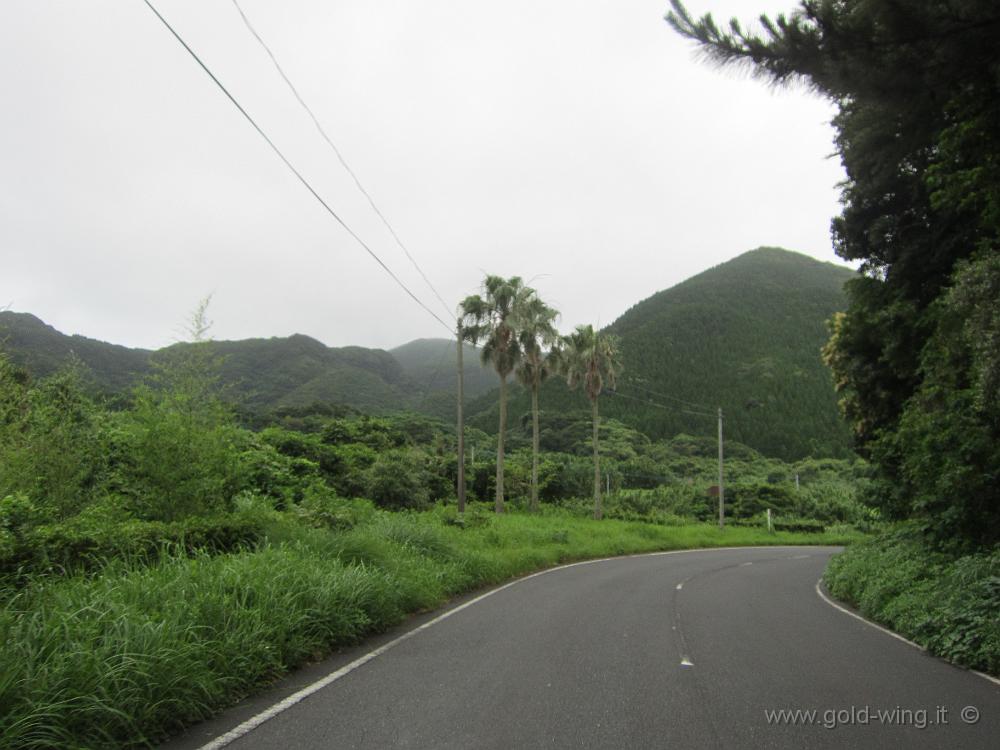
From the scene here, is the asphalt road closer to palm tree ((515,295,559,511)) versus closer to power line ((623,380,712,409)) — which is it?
palm tree ((515,295,559,511))

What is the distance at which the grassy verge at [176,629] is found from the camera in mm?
4012

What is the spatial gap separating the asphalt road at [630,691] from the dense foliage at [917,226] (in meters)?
3.63

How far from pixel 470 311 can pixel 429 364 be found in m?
87.9

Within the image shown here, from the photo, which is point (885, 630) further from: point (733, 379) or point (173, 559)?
point (733, 379)

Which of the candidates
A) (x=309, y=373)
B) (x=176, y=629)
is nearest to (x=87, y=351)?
(x=309, y=373)

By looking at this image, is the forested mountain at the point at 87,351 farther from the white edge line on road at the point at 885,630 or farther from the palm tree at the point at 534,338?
the white edge line on road at the point at 885,630

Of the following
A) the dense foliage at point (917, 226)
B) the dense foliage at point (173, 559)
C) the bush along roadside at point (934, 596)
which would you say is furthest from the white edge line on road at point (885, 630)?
the dense foliage at point (173, 559)

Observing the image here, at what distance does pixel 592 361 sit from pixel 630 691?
2969 centimetres

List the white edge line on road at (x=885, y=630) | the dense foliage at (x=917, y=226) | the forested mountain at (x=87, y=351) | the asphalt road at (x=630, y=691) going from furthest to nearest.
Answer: the forested mountain at (x=87, y=351)
the white edge line on road at (x=885, y=630)
the dense foliage at (x=917, y=226)
the asphalt road at (x=630, y=691)

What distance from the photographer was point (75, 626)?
15.7 feet

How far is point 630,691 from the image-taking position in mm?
5648

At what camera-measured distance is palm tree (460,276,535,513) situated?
30.3 m

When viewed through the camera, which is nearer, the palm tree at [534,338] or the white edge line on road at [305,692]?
the white edge line on road at [305,692]

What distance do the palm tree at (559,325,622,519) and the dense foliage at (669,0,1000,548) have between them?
15994 mm
